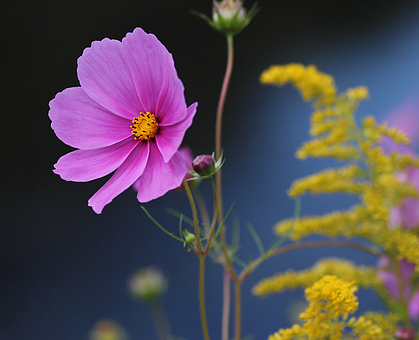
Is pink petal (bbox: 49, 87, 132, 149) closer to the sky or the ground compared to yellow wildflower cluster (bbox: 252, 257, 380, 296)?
closer to the sky

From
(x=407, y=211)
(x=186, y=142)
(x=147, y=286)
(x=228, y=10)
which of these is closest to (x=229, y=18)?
(x=228, y=10)

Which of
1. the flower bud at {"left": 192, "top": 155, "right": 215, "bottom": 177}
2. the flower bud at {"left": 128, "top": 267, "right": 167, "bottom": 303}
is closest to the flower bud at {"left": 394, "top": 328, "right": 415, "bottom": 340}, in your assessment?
the flower bud at {"left": 192, "top": 155, "right": 215, "bottom": 177}

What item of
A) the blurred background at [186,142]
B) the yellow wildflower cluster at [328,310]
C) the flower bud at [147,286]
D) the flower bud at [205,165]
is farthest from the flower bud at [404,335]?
the blurred background at [186,142]

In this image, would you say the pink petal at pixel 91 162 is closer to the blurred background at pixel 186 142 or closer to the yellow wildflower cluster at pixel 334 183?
the yellow wildflower cluster at pixel 334 183

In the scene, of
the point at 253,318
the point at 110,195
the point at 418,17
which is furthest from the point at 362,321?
the point at 418,17

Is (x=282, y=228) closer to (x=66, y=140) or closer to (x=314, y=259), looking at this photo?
(x=66, y=140)

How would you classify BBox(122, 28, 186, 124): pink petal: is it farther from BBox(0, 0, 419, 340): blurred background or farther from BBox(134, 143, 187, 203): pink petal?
BBox(0, 0, 419, 340): blurred background
